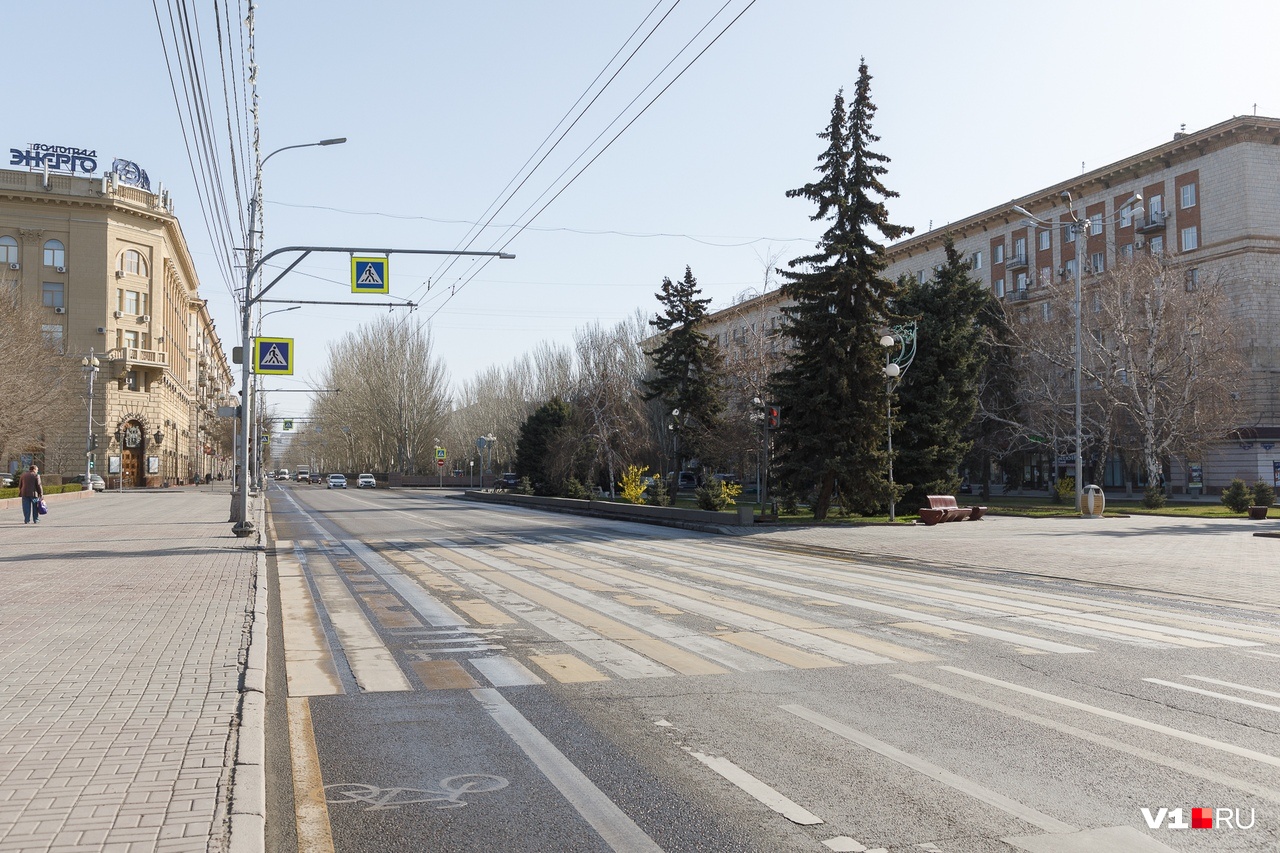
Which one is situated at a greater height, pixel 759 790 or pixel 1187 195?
pixel 1187 195

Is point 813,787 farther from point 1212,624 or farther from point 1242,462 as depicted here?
point 1242,462

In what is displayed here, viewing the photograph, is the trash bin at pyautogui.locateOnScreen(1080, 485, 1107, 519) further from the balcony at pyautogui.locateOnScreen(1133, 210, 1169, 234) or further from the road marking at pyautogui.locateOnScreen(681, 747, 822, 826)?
the road marking at pyautogui.locateOnScreen(681, 747, 822, 826)

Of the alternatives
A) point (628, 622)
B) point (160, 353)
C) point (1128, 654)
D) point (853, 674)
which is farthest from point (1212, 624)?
point (160, 353)

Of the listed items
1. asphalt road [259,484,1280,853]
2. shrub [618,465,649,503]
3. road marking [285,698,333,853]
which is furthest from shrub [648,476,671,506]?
road marking [285,698,333,853]

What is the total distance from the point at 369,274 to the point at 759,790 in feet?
66.1

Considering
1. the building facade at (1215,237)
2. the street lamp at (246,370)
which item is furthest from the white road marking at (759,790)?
the building facade at (1215,237)

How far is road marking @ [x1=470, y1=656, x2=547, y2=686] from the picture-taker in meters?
7.73

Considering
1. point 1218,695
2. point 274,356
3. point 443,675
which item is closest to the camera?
point 1218,695

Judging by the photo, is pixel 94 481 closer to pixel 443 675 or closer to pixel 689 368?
pixel 689 368

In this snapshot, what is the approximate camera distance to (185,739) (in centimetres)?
575

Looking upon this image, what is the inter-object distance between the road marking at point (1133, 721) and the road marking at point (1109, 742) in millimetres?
393

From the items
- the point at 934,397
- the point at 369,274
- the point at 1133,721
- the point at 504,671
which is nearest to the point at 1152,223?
the point at 934,397

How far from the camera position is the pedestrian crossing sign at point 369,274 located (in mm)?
23188

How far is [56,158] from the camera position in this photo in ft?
225
